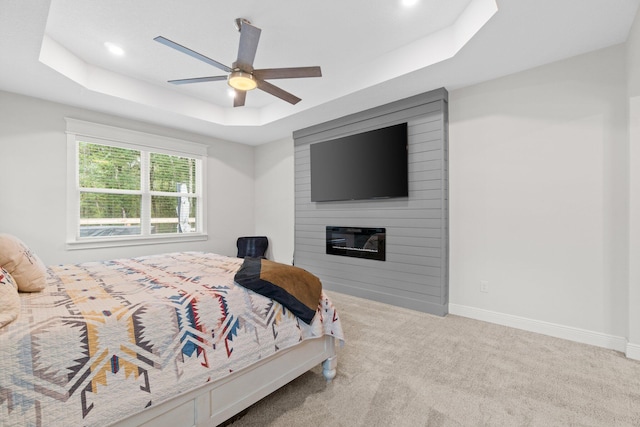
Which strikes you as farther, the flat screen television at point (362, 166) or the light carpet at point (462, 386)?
the flat screen television at point (362, 166)

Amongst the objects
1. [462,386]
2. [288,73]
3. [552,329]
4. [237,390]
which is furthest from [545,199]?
[237,390]

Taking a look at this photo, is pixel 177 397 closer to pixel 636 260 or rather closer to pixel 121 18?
pixel 121 18

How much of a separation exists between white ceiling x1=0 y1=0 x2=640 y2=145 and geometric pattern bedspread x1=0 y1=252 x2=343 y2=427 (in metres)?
2.02

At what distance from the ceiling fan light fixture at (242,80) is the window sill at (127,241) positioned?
289cm

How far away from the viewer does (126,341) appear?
47.4 inches

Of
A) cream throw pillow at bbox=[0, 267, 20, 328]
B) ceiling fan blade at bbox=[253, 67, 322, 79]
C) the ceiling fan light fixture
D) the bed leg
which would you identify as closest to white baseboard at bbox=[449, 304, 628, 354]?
the bed leg

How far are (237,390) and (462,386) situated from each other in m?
1.43

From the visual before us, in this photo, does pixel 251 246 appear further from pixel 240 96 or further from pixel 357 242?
pixel 240 96

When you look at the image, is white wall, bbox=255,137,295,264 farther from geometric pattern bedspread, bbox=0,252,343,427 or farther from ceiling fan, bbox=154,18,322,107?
geometric pattern bedspread, bbox=0,252,343,427

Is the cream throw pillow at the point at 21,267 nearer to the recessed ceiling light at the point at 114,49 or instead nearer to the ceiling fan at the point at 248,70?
the ceiling fan at the point at 248,70

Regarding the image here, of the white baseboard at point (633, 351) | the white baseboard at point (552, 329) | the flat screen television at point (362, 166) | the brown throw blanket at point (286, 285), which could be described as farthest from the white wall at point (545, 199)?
the brown throw blanket at point (286, 285)

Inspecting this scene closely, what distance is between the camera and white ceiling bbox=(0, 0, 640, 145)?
2176 mm

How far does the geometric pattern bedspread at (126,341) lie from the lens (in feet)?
3.27

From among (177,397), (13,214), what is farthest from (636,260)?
(13,214)
